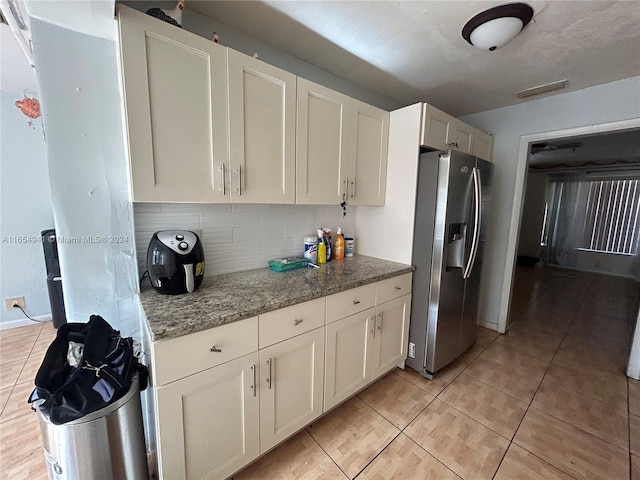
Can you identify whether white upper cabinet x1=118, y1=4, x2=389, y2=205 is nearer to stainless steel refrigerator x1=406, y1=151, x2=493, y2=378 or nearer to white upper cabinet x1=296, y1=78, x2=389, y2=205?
white upper cabinet x1=296, y1=78, x2=389, y2=205

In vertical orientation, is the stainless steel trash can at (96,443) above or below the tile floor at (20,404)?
above

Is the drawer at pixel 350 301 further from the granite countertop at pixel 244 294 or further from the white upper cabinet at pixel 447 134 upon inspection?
the white upper cabinet at pixel 447 134

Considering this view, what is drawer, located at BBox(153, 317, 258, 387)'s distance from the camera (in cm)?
94

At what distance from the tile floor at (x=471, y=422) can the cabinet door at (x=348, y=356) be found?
195 mm

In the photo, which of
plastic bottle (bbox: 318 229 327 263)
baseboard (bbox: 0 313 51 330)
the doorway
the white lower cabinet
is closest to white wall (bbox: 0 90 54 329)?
baseboard (bbox: 0 313 51 330)

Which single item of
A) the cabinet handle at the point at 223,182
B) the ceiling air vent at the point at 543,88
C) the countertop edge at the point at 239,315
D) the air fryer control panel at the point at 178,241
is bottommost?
the countertop edge at the point at 239,315

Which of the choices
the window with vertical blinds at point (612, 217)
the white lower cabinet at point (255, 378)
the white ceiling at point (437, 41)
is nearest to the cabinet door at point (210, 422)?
the white lower cabinet at point (255, 378)

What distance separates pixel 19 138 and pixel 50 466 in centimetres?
316

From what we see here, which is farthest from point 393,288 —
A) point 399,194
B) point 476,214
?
point 476,214

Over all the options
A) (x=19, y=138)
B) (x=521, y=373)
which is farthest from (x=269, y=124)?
(x=19, y=138)

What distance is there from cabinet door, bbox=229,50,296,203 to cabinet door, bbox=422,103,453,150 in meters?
1.00

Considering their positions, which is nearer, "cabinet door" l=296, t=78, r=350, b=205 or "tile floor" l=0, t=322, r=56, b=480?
"tile floor" l=0, t=322, r=56, b=480

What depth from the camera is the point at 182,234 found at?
→ 127 centimetres

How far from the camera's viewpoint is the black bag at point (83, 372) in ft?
2.89
